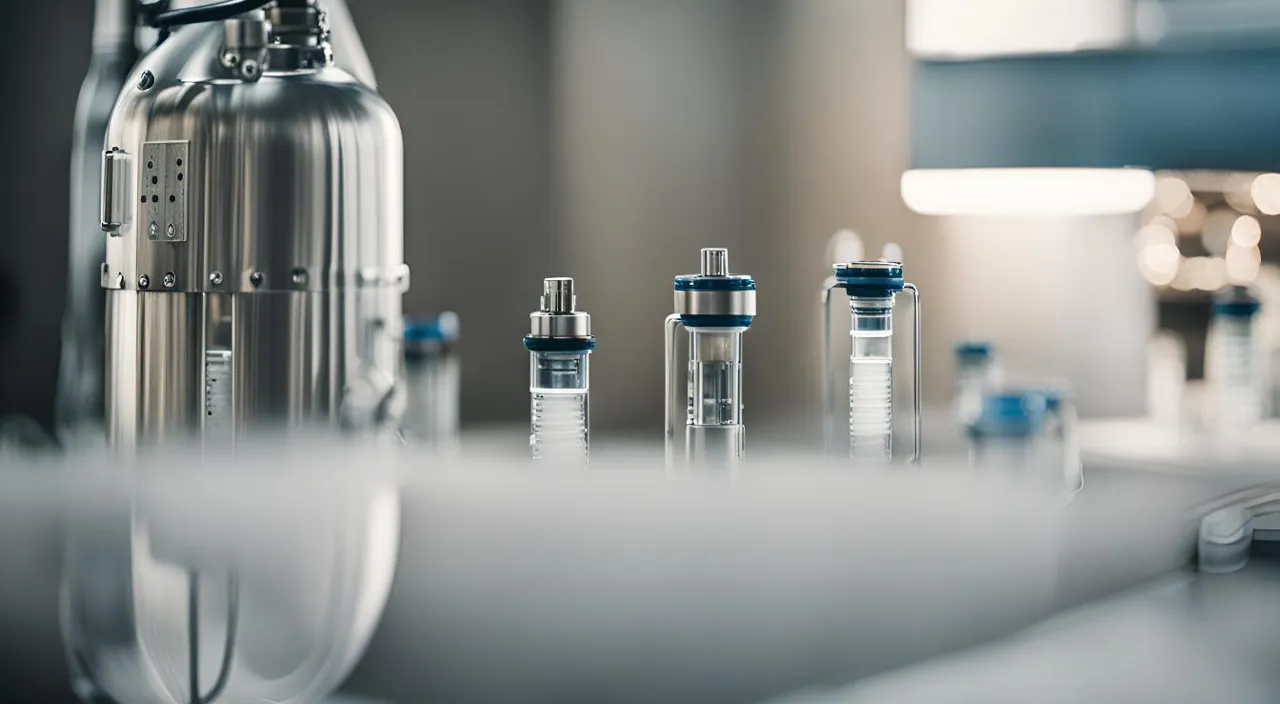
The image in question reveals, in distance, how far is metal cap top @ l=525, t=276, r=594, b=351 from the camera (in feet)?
1.99

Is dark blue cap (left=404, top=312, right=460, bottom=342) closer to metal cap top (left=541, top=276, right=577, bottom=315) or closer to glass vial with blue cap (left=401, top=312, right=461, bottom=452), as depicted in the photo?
glass vial with blue cap (left=401, top=312, right=461, bottom=452)

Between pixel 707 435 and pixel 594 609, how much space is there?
0.23 m

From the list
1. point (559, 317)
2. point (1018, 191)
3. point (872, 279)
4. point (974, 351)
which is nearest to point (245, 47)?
point (559, 317)

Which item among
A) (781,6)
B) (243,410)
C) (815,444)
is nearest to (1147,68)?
(781,6)

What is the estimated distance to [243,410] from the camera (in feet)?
1.84

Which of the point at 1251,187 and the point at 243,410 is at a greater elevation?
the point at 1251,187

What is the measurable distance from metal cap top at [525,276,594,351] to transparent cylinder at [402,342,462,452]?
2.08 ft

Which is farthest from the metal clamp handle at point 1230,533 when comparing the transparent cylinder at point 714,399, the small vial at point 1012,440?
the transparent cylinder at point 714,399

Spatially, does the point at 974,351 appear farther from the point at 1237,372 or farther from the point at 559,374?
the point at 559,374

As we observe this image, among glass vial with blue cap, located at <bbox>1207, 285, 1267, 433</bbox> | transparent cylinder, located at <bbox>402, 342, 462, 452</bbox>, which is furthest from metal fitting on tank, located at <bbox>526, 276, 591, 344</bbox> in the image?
glass vial with blue cap, located at <bbox>1207, 285, 1267, 433</bbox>

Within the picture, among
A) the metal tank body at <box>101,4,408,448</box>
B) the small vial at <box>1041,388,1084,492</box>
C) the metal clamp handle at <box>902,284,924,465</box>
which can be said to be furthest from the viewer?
the small vial at <box>1041,388,1084,492</box>

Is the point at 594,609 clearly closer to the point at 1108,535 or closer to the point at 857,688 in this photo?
the point at 857,688

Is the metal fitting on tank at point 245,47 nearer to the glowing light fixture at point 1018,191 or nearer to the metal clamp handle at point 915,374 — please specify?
the metal clamp handle at point 915,374

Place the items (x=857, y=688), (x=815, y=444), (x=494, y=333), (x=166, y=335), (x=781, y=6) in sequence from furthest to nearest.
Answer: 1. (x=781, y=6)
2. (x=494, y=333)
3. (x=815, y=444)
4. (x=166, y=335)
5. (x=857, y=688)
